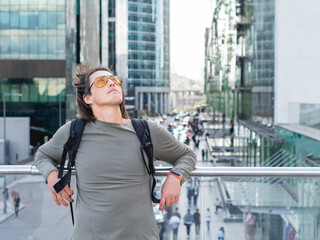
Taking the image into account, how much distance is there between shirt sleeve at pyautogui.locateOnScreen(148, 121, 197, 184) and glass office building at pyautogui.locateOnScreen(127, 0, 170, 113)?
10591 centimetres

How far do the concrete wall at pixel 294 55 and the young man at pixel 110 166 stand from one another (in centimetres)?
1856

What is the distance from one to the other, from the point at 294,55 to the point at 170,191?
20.0 metres

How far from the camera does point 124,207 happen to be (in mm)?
2795

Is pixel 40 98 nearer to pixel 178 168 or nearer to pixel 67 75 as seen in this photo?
pixel 67 75

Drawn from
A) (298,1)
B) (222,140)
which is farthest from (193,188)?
(222,140)

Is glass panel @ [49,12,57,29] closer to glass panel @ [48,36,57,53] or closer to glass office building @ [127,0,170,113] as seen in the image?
glass panel @ [48,36,57,53]

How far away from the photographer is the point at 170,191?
2955 millimetres

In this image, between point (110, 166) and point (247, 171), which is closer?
point (110, 166)

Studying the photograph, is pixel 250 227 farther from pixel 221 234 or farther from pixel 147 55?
pixel 147 55

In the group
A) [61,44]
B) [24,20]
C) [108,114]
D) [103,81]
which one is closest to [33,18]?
[24,20]

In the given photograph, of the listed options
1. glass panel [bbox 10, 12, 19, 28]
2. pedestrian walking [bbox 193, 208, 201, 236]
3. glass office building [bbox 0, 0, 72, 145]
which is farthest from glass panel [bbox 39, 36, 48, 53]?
pedestrian walking [bbox 193, 208, 201, 236]

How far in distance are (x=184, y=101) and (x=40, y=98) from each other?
5901 inches

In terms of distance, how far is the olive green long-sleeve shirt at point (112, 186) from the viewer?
2.79 metres

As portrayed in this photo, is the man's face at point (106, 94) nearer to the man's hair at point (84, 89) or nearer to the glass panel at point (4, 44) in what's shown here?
the man's hair at point (84, 89)
